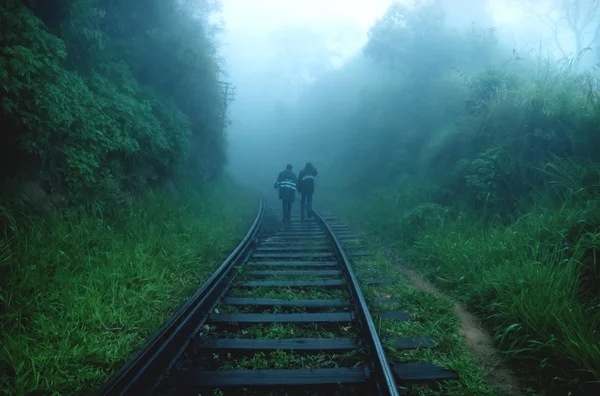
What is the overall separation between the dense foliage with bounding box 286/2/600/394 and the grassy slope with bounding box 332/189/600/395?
2cm

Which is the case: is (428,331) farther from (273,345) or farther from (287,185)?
(287,185)

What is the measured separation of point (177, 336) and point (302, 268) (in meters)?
3.05

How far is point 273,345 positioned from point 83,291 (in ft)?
8.60

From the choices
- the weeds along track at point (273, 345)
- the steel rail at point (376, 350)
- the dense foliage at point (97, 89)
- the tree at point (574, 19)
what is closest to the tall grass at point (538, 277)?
the weeds along track at point (273, 345)

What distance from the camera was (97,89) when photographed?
6.14 m

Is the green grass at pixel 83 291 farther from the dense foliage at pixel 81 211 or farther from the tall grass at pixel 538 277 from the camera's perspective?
the tall grass at pixel 538 277

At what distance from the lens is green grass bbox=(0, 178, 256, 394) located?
9.04 feet

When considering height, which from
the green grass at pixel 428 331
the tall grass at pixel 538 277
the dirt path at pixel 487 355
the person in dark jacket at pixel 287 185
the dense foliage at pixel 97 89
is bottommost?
the dirt path at pixel 487 355

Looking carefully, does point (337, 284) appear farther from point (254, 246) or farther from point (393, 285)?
point (254, 246)

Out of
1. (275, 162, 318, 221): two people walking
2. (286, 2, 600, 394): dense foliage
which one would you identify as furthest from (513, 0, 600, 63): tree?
(275, 162, 318, 221): two people walking

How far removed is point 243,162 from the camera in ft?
153

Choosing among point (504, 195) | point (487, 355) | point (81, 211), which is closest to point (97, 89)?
point (81, 211)

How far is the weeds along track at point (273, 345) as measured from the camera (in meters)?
2.55

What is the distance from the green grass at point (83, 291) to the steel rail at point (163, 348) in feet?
1.45
